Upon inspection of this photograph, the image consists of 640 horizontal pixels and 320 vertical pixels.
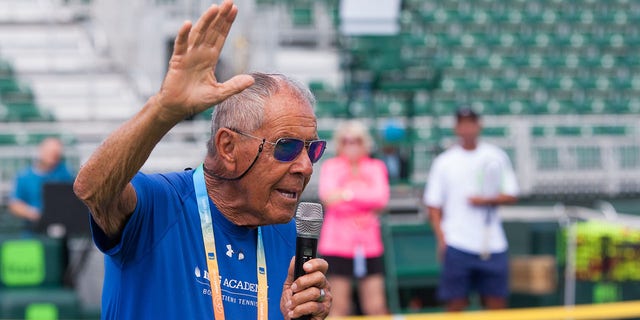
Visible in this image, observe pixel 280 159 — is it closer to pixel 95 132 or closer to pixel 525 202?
pixel 525 202

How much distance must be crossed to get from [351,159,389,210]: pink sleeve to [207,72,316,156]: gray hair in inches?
179

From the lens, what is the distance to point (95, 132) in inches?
423

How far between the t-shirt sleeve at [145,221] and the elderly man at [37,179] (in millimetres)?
5845

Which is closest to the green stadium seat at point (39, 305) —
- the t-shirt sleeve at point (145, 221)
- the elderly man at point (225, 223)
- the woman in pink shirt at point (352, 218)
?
the woman in pink shirt at point (352, 218)

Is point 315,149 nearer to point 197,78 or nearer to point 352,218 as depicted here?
point 197,78

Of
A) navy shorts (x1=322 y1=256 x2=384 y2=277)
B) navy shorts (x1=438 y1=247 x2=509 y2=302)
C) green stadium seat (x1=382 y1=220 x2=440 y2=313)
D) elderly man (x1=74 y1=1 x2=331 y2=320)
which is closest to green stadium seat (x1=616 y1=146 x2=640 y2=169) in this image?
green stadium seat (x1=382 y1=220 x2=440 y2=313)

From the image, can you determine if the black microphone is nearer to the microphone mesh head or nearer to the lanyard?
the microphone mesh head

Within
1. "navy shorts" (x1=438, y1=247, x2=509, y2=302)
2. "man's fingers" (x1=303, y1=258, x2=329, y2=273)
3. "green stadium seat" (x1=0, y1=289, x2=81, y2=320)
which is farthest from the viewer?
"green stadium seat" (x1=0, y1=289, x2=81, y2=320)

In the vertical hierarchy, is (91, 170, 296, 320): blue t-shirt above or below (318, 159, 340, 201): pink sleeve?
above

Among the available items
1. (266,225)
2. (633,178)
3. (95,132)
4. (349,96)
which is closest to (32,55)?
(95,132)

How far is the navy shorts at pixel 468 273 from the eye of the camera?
23.4ft

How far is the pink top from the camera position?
6945mm

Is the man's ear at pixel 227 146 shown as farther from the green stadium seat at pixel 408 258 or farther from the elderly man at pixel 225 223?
the green stadium seat at pixel 408 258

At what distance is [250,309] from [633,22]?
15764 millimetres
